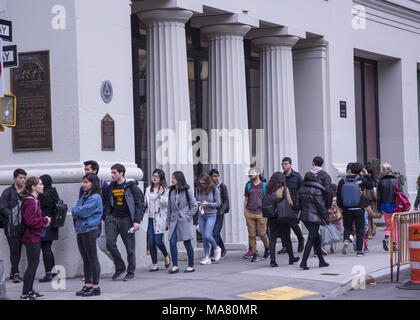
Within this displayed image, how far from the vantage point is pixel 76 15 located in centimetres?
1333

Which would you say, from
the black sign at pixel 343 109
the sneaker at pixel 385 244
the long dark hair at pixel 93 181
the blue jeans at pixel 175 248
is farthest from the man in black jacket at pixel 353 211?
the long dark hair at pixel 93 181

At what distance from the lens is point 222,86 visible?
671 inches

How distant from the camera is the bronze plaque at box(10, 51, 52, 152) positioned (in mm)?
13492

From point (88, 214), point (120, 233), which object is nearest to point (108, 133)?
point (120, 233)

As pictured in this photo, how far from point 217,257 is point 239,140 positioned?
3297 mm

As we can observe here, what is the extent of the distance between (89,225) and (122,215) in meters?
1.91

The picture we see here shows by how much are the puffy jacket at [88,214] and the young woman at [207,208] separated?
3.83m

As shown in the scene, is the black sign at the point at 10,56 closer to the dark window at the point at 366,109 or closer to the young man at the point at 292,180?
the young man at the point at 292,180

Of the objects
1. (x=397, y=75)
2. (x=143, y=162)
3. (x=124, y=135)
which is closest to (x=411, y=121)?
(x=397, y=75)

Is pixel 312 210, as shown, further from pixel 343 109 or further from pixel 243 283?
pixel 343 109

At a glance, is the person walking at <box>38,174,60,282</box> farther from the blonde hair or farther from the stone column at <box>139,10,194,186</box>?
the blonde hair

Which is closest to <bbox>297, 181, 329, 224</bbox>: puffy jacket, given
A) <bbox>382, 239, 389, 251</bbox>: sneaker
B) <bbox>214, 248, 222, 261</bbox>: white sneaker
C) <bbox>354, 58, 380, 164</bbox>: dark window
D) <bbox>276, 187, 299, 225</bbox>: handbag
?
<bbox>276, 187, 299, 225</bbox>: handbag

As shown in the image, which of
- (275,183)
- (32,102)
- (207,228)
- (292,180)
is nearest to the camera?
(32,102)

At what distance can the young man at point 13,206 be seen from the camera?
38.9ft
